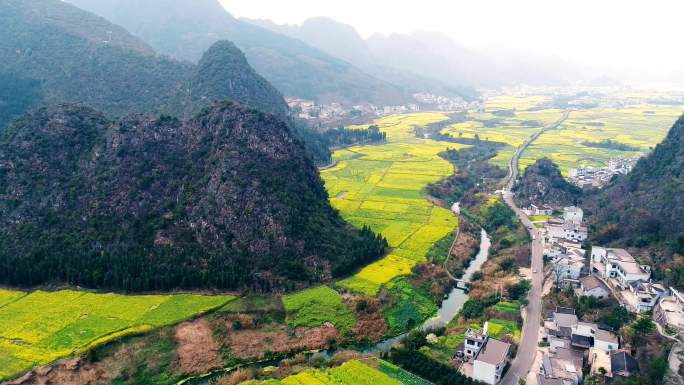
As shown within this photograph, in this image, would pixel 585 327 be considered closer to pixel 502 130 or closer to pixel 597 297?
pixel 597 297

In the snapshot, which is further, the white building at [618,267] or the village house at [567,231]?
the village house at [567,231]

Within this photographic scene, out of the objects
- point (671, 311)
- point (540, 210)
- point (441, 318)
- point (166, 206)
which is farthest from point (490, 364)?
point (540, 210)

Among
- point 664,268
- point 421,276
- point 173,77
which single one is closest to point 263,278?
point 421,276

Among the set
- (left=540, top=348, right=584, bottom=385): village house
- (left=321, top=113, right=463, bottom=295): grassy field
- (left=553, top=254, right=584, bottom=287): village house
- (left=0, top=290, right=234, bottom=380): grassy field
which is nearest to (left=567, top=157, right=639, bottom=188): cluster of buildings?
(left=321, top=113, right=463, bottom=295): grassy field

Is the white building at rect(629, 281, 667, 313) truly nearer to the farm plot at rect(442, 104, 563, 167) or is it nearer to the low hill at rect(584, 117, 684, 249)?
the low hill at rect(584, 117, 684, 249)

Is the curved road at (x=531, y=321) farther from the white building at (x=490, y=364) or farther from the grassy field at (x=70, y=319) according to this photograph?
the grassy field at (x=70, y=319)

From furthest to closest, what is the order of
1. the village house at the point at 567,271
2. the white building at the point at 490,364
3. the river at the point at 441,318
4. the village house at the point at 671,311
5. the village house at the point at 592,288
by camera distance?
the village house at the point at 567,271
the village house at the point at 592,288
the village house at the point at 671,311
the river at the point at 441,318
the white building at the point at 490,364

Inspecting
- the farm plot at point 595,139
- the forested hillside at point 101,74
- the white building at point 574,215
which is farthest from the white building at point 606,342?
the forested hillside at point 101,74
